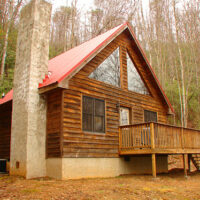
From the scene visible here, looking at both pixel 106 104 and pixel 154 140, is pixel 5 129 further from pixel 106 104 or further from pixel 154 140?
pixel 154 140

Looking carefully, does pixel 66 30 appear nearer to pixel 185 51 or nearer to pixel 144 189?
pixel 185 51

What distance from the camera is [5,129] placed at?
13.3m

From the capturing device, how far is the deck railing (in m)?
10.7

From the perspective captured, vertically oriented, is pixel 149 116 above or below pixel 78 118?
above

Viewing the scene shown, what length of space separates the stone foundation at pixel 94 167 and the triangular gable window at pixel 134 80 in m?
3.69

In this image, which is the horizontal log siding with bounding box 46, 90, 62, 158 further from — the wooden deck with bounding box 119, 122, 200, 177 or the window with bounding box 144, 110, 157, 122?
the window with bounding box 144, 110, 157, 122

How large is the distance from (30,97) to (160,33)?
886 inches

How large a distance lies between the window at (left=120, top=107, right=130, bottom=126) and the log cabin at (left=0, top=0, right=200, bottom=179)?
5 centimetres

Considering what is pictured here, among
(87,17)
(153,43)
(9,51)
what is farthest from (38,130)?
(87,17)

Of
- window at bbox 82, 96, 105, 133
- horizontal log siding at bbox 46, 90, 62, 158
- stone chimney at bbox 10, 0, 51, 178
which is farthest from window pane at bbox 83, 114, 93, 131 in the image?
stone chimney at bbox 10, 0, 51, 178

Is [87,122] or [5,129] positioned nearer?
[87,122]

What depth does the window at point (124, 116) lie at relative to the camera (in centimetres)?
1295

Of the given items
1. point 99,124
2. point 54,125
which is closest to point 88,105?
point 99,124

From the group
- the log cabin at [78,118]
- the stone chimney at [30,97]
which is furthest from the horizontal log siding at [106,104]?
the stone chimney at [30,97]
